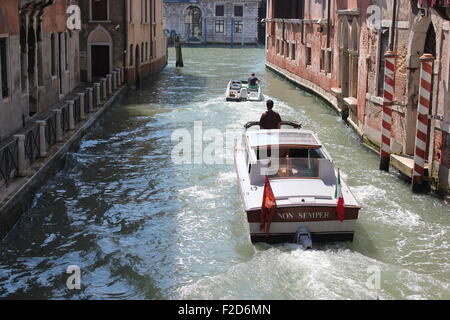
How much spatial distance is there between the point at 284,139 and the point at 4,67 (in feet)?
22.5

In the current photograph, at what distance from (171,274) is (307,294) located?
1.83 m

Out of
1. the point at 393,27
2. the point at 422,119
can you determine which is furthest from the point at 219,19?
the point at 422,119

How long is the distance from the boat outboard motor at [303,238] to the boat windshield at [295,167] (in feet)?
3.80

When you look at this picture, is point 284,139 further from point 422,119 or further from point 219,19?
point 219,19

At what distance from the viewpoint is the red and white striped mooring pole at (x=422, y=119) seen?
11.1 m

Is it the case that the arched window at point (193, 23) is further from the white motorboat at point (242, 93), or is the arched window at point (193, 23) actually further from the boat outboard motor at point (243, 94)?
the boat outboard motor at point (243, 94)

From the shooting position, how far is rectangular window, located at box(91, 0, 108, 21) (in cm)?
2656

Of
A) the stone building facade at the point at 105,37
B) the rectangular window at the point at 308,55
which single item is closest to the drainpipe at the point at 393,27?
the stone building facade at the point at 105,37

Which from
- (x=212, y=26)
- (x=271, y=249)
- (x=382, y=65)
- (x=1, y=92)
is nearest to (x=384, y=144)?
(x=382, y=65)

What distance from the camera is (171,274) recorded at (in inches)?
332

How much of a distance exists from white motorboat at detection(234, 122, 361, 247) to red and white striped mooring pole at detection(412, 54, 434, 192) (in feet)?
6.54

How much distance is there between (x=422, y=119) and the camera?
37.2 feet

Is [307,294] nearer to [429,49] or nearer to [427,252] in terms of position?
[427,252]

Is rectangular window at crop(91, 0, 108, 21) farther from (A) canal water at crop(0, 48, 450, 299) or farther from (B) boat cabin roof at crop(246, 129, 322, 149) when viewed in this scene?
(B) boat cabin roof at crop(246, 129, 322, 149)
